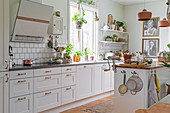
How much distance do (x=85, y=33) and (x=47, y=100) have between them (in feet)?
8.83

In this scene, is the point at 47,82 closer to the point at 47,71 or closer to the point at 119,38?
the point at 47,71

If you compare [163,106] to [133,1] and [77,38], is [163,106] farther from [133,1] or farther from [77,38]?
[133,1]

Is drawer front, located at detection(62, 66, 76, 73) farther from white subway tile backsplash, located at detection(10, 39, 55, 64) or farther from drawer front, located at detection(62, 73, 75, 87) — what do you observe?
white subway tile backsplash, located at detection(10, 39, 55, 64)

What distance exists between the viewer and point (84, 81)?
4469mm

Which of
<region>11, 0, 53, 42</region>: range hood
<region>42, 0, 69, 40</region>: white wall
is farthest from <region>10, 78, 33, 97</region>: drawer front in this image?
<region>42, 0, 69, 40</region>: white wall

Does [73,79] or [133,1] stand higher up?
[133,1]

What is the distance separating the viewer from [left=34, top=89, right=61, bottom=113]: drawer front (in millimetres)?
3424

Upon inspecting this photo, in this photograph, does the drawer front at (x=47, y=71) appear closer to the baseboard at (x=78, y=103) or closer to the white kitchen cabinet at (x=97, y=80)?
the baseboard at (x=78, y=103)

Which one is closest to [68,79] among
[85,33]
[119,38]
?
[85,33]

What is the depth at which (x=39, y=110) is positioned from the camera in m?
3.46

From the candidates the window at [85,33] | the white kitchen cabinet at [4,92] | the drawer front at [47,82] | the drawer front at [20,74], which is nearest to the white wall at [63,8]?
the window at [85,33]

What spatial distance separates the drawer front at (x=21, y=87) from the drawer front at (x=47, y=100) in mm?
209

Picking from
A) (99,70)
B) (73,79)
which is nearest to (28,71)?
(73,79)

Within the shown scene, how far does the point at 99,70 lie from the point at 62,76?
4.35 ft
